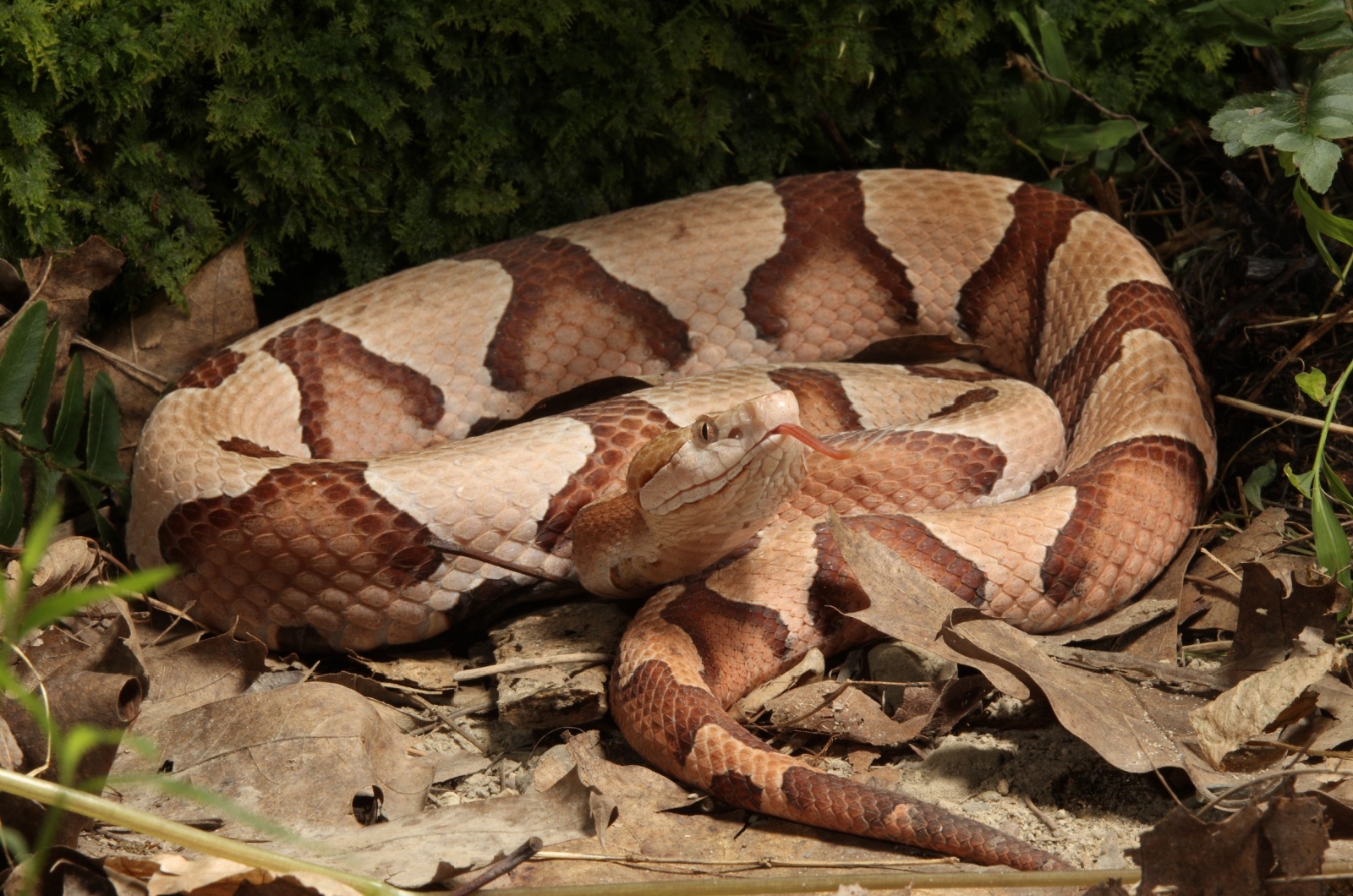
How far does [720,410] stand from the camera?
3383 millimetres

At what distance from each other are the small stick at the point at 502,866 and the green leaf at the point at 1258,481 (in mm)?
2365

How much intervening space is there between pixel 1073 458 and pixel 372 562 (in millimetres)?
2096

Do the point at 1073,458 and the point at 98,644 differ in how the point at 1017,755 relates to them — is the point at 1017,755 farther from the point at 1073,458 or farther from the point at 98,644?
the point at 98,644

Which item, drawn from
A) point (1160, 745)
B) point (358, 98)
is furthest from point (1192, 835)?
point (358, 98)

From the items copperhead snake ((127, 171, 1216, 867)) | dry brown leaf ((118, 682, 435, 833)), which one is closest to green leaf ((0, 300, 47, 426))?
copperhead snake ((127, 171, 1216, 867))

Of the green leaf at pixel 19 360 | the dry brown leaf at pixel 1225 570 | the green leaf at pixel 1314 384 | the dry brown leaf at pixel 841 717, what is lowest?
the dry brown leaf at pixel 1225 570

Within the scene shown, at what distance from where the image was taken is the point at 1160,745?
7.31 ft

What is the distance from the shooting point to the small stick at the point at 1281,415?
10.1 feet

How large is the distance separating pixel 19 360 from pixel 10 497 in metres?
0.38

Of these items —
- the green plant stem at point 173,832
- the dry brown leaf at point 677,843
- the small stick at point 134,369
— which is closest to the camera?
the green plant stem at point 173,832

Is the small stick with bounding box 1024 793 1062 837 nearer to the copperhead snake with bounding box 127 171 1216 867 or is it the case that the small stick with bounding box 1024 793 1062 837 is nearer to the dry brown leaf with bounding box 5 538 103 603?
the copperhead snake with bounding box 127 171 1216 867

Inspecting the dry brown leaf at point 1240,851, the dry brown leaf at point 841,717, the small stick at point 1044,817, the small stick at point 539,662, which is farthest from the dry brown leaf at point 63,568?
the dry brown leaf at point 1240,851

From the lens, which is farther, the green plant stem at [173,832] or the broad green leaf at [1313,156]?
the broad green leaf at [1313,156]

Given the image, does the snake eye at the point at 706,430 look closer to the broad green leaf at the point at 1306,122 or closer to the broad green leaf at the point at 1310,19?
the broad green leaf at the point at 1306,122
